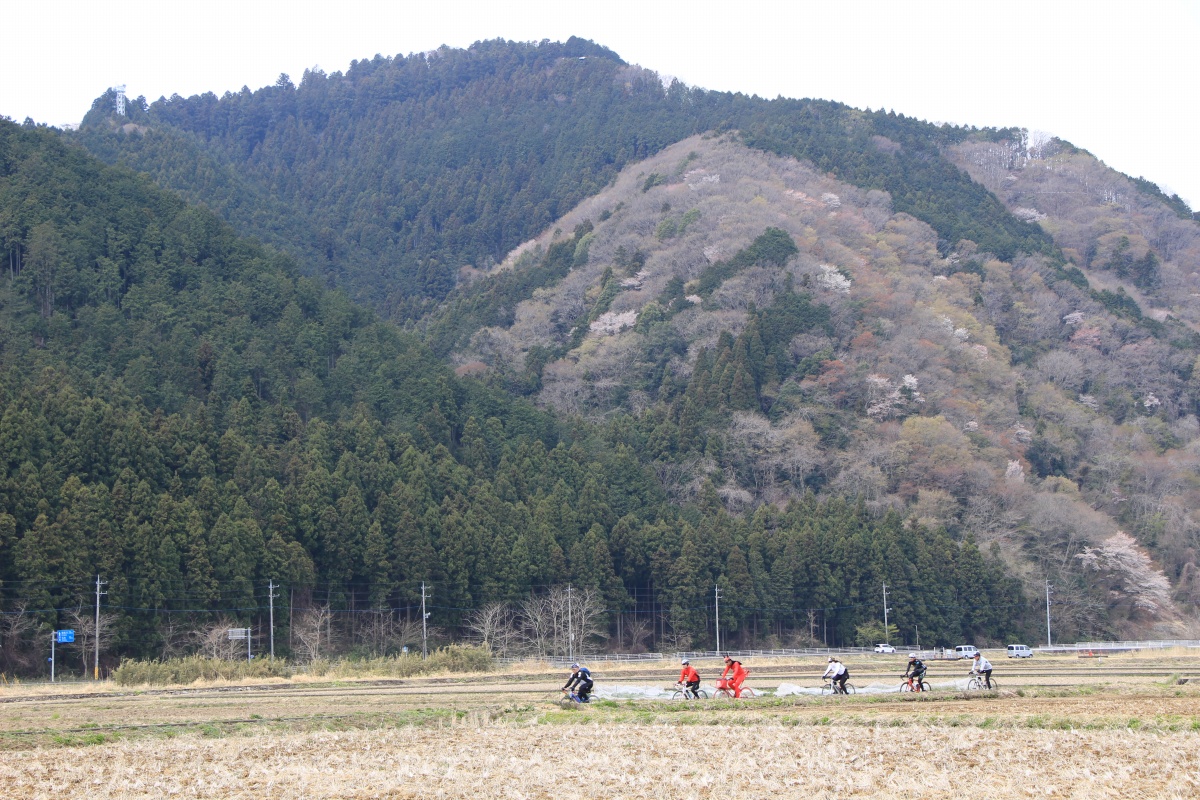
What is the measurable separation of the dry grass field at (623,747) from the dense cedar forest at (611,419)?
33065mm

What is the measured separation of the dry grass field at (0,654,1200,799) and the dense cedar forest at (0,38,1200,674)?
33065 millimetres

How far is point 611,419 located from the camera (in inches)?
4171

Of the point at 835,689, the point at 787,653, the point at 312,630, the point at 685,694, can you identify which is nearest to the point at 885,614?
the point at 787,653

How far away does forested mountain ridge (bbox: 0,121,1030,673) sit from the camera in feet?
186

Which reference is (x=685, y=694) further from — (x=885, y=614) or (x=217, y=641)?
(x=885, y=614)

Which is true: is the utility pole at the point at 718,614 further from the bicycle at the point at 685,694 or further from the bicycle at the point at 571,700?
the bicycle at the point at 571,700

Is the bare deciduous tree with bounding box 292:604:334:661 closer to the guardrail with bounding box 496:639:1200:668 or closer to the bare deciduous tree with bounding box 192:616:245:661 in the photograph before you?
the bare deciduous tree with bounding box 192:616:245:661

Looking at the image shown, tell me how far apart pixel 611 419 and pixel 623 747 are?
87.1 m

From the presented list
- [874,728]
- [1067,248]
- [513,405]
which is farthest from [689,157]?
[874,728]

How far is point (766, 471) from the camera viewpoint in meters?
97.9

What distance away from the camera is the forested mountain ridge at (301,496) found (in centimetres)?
A: 5681

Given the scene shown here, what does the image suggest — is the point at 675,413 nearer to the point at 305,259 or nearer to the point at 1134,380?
the point at 1134,380

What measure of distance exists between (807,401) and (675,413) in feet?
35.7

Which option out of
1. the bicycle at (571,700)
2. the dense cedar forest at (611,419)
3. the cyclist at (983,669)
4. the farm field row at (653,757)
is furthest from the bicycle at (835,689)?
the dense cedar forest at (611,419)
